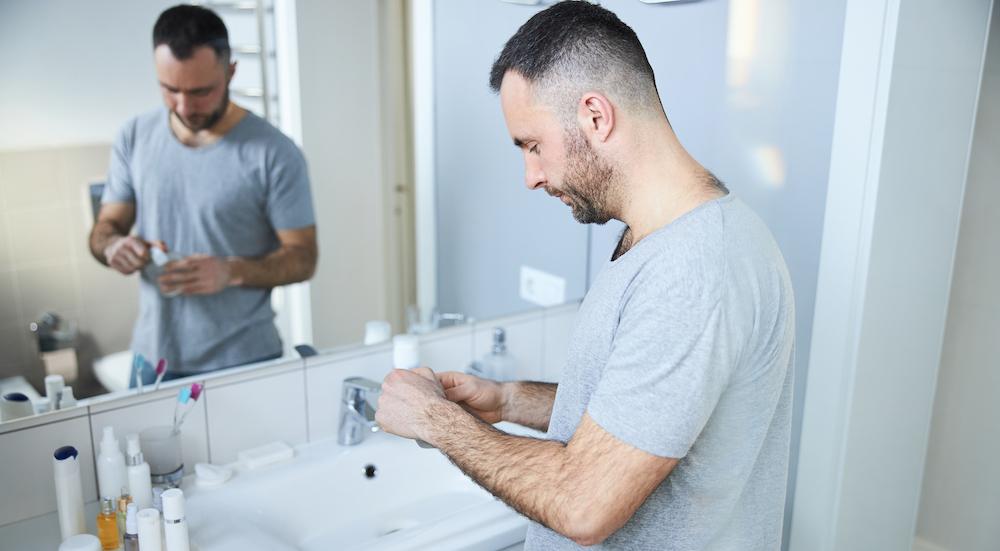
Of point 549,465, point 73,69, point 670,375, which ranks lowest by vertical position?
point 549,465

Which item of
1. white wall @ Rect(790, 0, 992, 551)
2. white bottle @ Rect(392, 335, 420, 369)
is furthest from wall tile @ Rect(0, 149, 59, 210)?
white wall @ Rect(790, 0, 992, 551)

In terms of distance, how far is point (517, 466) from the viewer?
1.04m

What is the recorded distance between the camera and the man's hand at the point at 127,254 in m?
1.36

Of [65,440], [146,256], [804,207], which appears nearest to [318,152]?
[146,256]

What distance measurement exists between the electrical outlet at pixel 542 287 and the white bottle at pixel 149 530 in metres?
1.01

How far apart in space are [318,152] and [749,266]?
2.87 feet

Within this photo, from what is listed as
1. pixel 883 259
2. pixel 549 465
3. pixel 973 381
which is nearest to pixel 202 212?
pixel 549 465

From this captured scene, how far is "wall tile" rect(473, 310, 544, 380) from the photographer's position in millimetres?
1865

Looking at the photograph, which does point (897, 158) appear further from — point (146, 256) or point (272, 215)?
point (146, 256)

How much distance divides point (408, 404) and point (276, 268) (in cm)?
51

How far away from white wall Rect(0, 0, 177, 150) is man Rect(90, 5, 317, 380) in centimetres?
3

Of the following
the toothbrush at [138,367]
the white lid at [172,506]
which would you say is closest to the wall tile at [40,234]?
the toothbrush at [138,367]

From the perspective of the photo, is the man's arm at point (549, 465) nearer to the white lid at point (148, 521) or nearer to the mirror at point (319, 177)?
the white lid at point (148, 521)

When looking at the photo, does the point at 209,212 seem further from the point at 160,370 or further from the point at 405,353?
the point at 405,353
